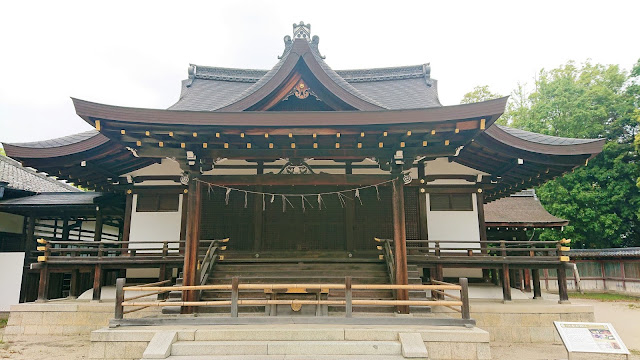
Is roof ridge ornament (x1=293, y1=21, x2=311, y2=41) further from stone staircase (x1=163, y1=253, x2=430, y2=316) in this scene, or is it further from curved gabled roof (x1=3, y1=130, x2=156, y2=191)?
stone staircase (x1=163, y1=253, x2=430, y2=316)

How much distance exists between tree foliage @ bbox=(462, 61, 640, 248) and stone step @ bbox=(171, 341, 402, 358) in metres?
23.8

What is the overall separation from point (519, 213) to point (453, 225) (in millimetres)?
8975

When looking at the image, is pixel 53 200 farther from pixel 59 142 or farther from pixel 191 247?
pixel 191 247

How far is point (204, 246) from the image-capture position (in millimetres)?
11047

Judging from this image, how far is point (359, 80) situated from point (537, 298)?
35.2 ft

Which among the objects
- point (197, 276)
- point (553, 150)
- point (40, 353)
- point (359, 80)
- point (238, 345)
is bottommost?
point (40, 353)

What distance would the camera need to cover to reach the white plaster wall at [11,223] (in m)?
14.0

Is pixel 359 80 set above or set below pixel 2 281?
above

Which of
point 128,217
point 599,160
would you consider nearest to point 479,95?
point 599,160

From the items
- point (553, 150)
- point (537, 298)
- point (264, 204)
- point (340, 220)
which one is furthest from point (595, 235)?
point (264, 204)

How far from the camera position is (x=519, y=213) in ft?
60.6

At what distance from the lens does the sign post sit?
631 centimetres

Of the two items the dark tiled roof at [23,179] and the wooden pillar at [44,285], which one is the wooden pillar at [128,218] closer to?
the wooden pillar at [44,285]

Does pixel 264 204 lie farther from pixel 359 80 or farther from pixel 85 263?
pixel 359 80
